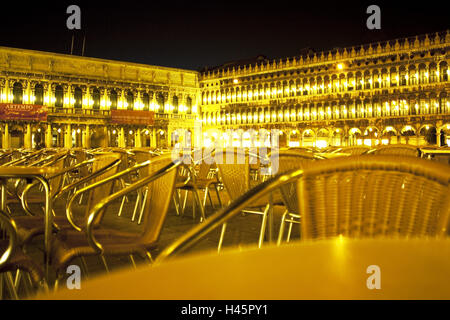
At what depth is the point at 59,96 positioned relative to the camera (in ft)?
136

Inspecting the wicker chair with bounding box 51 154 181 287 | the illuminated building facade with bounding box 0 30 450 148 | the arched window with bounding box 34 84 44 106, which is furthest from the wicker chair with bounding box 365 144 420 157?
the arched window with bounding box 34 84 44 106

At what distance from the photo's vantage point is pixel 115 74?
45031 mm

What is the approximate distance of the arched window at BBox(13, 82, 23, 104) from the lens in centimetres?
3869

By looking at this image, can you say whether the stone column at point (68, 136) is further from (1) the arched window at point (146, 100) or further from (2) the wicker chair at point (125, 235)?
(2) the wicker chair at point (125, 235)

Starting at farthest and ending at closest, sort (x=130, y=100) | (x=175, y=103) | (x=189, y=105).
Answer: (x=189, y=105) < (x=175, y=103) < (x=130, y=100)

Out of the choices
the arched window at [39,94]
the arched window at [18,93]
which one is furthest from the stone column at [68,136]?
the arched window at [18,93]

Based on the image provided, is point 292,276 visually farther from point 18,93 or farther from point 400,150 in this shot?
point 18,93

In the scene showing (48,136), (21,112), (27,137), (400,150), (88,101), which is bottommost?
(400,150)

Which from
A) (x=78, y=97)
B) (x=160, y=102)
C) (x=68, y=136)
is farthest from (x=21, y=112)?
(x=160, y=102)

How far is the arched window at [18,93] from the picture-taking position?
38688 millimetres

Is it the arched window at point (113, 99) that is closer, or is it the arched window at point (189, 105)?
the arched window at point (113, 99)

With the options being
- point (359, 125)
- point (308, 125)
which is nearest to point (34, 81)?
point (308, 125)

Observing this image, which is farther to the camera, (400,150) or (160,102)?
(160,102)

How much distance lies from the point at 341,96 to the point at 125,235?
129 feet
